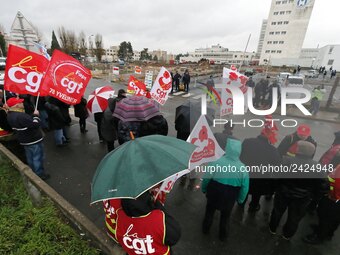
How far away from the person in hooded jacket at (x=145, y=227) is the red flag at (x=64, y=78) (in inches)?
112

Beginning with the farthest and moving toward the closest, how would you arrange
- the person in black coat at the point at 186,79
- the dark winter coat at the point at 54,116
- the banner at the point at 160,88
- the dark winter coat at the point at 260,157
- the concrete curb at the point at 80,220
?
1. the person in black coat at the point at 186,79
2. the banner at the point at 160,88
3. the dark winter coat at the point at 54,116
4. the dark winter coat at the point at 260,157
5. the concrete curb at the point at 80,220

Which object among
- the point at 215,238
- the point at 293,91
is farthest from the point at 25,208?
the point at 293,91

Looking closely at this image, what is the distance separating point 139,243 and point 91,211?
2329 mm

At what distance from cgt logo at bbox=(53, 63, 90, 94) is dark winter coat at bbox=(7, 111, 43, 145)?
37.7 inches

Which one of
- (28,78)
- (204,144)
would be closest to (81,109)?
(28,78)

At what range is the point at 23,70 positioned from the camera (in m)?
3.56

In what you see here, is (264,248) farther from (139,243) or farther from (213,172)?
(139,243)

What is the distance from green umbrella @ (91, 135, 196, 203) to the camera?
4.58 ft

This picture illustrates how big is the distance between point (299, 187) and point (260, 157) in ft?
2.05

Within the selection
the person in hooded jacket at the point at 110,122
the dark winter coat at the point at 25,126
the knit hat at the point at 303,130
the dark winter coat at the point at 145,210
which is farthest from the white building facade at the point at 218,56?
the dark winter coat at the point at 145,210

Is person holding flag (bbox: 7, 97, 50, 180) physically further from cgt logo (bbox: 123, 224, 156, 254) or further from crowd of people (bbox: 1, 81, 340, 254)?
cgt logo (bbox: 123, 224, 156, 254)

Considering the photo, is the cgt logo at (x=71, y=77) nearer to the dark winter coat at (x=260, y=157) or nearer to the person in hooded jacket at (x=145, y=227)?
the person in hooded jacket at (x=145, y=227)

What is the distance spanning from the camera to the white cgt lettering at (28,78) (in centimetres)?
348

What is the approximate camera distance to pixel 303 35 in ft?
205
